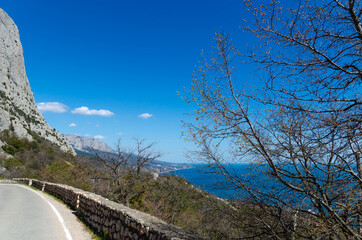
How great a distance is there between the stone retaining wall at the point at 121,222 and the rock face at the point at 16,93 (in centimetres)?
6113

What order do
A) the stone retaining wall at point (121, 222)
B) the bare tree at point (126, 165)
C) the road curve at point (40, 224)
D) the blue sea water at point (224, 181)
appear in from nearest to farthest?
the stone retaining wall at point (121, 222) < the blue sea water at point (224, 181) < the road curve at point (40, 224) < the bare tree at point (126, 165)

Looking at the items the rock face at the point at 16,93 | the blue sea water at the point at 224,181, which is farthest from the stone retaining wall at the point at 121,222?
the rock face at the point at 16,93

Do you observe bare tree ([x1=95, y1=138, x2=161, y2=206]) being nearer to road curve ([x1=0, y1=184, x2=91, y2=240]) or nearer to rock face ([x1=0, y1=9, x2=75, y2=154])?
road curve ([x1=0, y1=184, x2=91, y2=240])

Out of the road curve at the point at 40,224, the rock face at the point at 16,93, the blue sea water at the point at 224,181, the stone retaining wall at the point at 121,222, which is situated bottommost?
the road curve at the point at 40,224

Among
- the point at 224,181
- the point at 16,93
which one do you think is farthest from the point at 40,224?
the point at 16,93

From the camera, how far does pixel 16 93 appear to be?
72.8 meters

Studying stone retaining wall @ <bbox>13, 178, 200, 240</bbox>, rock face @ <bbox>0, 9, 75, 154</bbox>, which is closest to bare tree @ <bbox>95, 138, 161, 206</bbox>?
stone retaining wall @ <bbox>13, 178, 200, 240</bbox>

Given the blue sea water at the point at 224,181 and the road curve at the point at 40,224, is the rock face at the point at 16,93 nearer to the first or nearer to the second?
the road curve at the point at 40,224

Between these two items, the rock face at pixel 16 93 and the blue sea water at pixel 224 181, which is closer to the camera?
the blue sea water at pixel 224 181

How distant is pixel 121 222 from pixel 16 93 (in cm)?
8343

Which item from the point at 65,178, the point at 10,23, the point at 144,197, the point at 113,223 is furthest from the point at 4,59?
the point at 113,223

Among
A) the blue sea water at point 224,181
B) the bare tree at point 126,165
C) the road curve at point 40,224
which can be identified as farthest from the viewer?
the bare tree at point 126,165

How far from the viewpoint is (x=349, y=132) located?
3.40 meters

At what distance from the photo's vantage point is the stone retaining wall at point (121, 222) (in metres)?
4.46
